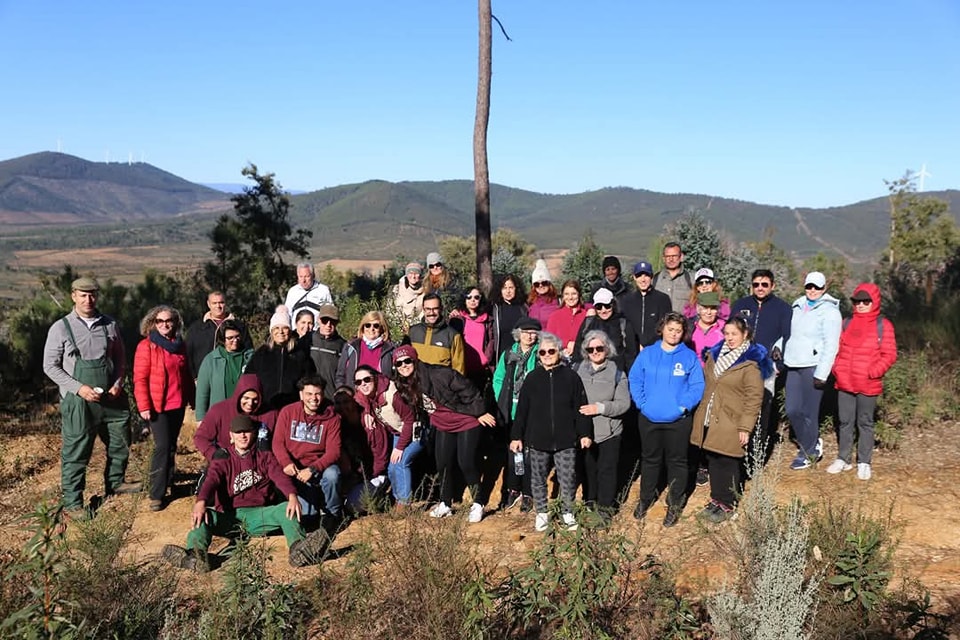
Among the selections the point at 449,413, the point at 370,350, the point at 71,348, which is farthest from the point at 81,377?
the point at 449,413

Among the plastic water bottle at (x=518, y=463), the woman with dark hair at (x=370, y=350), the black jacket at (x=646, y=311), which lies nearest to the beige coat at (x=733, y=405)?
the black jacket at (x=646, y=311)

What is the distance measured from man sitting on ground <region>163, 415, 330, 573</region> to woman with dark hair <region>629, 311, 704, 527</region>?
2.49m

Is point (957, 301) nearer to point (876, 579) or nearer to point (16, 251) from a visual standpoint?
point (876, 579)

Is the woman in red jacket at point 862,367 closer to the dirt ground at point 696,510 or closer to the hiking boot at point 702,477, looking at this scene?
the dirt ground at point 696,510

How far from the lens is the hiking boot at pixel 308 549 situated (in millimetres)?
4656

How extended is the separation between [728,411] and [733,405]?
0.19 feet

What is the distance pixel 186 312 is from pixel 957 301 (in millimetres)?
13633

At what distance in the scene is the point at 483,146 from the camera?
1013cm

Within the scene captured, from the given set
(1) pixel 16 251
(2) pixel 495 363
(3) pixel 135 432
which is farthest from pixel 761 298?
(1) pixel 16 251

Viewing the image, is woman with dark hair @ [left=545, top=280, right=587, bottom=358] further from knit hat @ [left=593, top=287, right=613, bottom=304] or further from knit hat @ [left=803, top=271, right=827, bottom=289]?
→ knit hat @ [left=803, top=271, right=827, bottom=289]

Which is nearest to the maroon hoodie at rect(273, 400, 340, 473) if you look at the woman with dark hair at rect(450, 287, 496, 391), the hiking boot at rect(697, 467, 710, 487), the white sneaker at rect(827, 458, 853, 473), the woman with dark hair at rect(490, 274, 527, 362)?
the woman with dark hair at rect(450, 287, 496, 391)

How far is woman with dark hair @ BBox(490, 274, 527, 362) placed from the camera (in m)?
6.53

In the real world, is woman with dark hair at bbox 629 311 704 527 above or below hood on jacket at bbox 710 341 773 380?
below

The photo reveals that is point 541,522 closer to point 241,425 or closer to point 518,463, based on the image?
point 518,463
